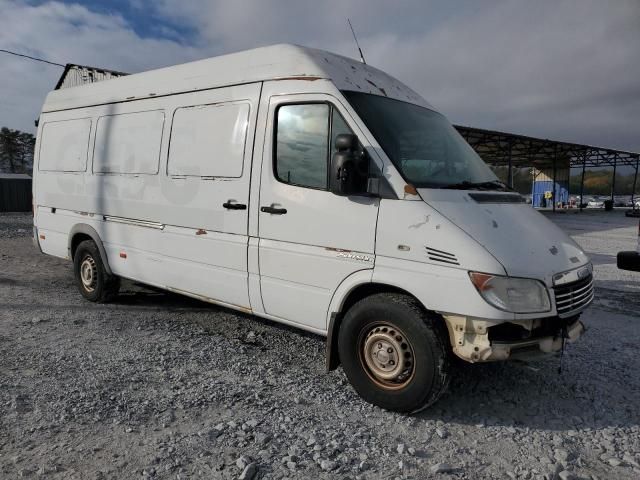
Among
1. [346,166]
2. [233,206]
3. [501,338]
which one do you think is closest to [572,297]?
[501,338]

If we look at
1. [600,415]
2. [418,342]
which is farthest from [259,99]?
[600,415]

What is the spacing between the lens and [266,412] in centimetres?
346

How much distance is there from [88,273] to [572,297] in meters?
5.67

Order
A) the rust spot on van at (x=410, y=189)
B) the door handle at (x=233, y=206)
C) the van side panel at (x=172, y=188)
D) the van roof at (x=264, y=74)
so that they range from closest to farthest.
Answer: the rust spot on van at (x=410, y=189)
the van roof at (x=264, y=74)
the door handle at (x=233, y=206)
the van side panel at (x=172, y=188)

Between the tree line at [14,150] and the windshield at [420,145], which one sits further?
the tree line at [14,150]

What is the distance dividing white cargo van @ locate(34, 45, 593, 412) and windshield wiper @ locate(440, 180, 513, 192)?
0.7 inches

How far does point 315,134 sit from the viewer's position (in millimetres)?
3879

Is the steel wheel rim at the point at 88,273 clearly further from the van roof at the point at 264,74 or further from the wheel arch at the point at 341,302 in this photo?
the wheel arch at the point at 341,302

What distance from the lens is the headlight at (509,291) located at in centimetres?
306

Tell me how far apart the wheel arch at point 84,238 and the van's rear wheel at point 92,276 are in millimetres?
73

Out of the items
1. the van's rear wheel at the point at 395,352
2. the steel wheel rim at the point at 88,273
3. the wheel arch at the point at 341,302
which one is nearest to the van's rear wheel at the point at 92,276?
the steel wheel rim at the point at 88,273

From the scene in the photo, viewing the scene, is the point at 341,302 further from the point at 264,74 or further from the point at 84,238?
the point at 84,238

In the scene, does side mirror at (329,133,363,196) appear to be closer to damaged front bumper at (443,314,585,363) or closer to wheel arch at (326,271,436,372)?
wheel arch at (326,271,436,372)

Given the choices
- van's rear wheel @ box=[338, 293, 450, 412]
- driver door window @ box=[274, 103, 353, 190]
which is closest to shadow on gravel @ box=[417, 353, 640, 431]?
van's rear wheel @ box=[338, 293, 450, 412]
